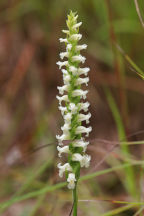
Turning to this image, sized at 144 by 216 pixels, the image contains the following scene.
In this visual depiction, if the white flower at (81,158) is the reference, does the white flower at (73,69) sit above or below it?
above

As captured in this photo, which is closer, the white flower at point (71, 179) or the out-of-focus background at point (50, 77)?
the white flower at point (71, 179)

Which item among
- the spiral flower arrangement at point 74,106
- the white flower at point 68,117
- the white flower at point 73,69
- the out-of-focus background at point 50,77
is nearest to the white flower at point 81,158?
the spiral flower arrangement at point 74,106

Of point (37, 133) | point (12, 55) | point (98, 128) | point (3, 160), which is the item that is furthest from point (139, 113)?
point (12, 55)

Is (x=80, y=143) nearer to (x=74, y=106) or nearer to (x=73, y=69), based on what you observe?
(x=74, y=106)

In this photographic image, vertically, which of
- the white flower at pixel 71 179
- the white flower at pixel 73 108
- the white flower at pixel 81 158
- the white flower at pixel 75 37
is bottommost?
the white flower at pixel 71 179

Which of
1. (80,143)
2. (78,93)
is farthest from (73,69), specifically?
(80,143)

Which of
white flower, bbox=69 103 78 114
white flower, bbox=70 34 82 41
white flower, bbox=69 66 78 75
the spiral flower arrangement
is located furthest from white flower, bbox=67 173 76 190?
white flower, bbox=70 34 82 41

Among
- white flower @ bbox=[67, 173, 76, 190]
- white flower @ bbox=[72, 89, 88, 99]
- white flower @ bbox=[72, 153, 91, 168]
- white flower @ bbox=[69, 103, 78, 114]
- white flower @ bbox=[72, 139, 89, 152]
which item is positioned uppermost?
white flower @ bbox=[72, 89, 88, 99]

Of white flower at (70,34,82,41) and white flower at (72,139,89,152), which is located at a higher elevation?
white flower at (70,34,82,41)

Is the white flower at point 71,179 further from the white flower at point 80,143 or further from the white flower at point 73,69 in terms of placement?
the white flower at point 73,69

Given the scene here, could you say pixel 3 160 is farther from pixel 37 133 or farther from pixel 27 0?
pixel 27 0

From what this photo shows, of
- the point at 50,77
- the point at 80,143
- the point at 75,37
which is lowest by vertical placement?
the point at 80,143

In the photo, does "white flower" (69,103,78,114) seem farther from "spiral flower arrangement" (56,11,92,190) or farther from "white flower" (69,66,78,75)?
"white flower" (69,66,78,75)
